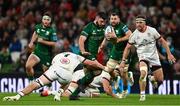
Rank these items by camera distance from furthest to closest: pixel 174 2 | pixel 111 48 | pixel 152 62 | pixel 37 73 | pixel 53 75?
1. pixel 174 2
2. pixel 37 73
3. pixel 111 48
4. pixel 152 62
5. pixel 53 75

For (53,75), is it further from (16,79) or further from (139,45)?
(16,79)

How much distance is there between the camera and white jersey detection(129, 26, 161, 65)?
17.2 metres

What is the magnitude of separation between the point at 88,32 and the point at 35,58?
2389 mm

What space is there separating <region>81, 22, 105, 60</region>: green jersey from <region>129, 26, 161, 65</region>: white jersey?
1.39 meters

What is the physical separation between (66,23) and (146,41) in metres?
Result: 9.34

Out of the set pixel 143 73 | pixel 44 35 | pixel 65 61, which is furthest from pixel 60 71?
pixel 44 35

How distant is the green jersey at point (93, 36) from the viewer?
18.5 metres

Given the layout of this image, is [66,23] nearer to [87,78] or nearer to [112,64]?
[112,64]

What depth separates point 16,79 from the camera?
23.2 m

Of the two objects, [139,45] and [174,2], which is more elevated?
[174,2]

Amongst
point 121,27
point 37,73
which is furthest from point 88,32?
point 37,73

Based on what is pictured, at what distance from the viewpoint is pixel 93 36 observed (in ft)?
60.9

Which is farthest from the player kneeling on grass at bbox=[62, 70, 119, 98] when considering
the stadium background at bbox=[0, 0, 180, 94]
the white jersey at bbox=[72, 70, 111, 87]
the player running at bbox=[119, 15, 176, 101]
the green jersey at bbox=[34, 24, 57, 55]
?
the stadium background at bbox=[0, 0, 180, 94]

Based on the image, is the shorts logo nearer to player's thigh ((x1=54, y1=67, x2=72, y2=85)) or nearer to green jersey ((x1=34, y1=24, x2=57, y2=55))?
player's thigh ((x1=54, y1=67, x2=72, y2=85))
